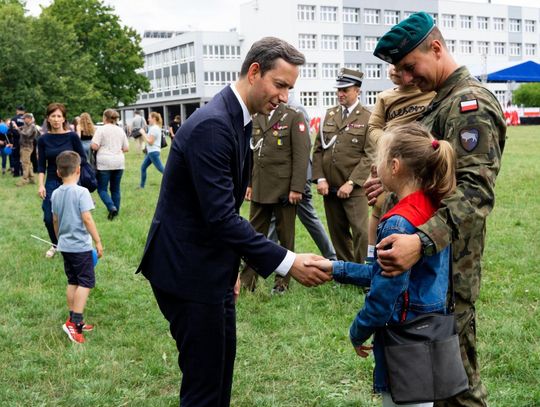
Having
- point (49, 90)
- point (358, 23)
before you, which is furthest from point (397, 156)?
point (358, 23)

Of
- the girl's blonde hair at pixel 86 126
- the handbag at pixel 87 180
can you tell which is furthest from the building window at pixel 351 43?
the handbag at pixel 87 180

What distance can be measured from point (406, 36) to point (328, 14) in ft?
251

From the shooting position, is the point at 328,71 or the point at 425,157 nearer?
the point at 425,157

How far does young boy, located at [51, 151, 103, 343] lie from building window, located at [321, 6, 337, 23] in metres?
73.7

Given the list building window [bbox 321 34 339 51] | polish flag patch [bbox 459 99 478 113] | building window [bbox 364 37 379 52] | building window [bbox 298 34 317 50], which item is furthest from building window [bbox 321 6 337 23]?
polish flag patch [bbox 459 99 478 113]

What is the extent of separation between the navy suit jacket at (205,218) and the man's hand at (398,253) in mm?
654

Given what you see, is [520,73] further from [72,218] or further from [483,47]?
[483,47]

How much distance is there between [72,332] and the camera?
563cm

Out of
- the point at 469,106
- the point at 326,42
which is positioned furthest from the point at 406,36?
the point at 326,42

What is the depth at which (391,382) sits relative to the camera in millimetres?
2795

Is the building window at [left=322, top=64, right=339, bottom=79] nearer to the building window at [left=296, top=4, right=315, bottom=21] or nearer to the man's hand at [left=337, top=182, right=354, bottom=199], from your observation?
the building window at [left=296, top=4, right=315, bottom=21]

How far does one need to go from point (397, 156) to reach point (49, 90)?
117 feet

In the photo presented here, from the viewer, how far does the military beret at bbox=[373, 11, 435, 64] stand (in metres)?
3.04

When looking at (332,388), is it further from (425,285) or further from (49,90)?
(49,90)
